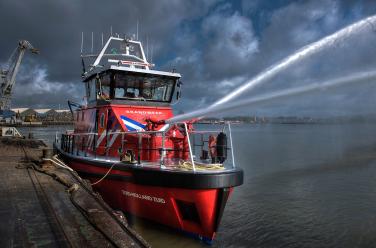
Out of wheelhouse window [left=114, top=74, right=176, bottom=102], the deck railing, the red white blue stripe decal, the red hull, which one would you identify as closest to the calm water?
the red hull

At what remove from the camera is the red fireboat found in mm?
7109

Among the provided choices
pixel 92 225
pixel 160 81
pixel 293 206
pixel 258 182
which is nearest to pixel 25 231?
pixel 92 225

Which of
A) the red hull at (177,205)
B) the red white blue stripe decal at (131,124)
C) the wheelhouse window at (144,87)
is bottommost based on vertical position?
the red hull at (177,205)

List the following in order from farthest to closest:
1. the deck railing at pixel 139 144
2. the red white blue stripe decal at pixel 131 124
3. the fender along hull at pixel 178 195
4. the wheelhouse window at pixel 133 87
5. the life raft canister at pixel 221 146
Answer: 1. the wheelhouse window at pixel 133 87
2. the red white blue stripe decal at pixel 131 124
3. the life raft canister at pixel 221 146
4. the deck railing at pixel 139 144
5. the fender along hull at pixel 178 195

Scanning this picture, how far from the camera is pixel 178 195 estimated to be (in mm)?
7172

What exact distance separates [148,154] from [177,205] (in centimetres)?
201

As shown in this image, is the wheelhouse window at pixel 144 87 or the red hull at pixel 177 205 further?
the wheelhouse window at pixel 144 87

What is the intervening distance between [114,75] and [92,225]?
5.36 metres

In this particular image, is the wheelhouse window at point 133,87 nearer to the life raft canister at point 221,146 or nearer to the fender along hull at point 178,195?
the fender along hull at point 178,195

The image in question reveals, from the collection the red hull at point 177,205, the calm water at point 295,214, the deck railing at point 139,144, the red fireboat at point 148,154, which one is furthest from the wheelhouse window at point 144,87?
the calm water at point 295,214

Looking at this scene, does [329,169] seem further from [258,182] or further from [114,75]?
[114,75]

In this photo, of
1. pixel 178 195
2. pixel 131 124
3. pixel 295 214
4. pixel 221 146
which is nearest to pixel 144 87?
pixel 131 124

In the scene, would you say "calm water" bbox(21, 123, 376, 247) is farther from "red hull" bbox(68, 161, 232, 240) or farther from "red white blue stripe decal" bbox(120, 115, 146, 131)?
"red white blue stripe decal" bbox(120, 115, 146, 131)

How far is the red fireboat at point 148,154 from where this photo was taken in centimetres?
711
